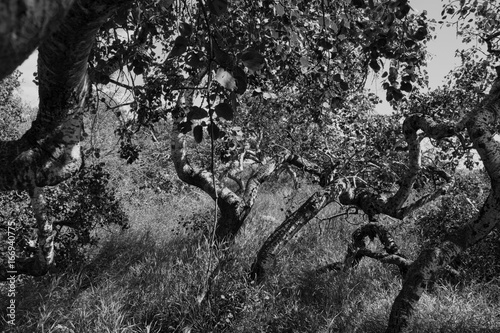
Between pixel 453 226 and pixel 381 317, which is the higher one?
pixel 453 226

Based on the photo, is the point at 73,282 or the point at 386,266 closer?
the point at 73,282

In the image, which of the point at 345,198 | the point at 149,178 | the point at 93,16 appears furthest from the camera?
the point at 149,178

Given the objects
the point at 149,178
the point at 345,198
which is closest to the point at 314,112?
the point at 345,198

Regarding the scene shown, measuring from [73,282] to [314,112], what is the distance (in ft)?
13.8

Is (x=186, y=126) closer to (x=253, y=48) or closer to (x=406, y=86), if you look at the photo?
(x=253, y=48)

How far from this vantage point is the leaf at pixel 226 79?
1.09 metres

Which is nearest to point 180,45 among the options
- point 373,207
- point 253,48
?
point 253,48

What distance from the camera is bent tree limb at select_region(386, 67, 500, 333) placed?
12.0ft

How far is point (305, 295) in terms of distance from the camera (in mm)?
6090

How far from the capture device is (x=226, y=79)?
110 cm

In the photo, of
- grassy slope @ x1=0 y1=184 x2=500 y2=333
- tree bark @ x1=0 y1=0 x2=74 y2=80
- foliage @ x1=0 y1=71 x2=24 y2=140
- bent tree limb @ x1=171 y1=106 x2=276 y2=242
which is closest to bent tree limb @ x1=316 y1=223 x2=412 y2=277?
grassy slope @ x1=0 y1=184 x2=500 y2=333

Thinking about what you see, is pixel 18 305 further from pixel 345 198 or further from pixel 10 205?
pixel 345 198

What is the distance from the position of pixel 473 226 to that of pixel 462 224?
3.10 meters

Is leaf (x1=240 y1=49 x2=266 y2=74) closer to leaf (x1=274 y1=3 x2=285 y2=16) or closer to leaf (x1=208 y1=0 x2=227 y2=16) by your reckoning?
leaf (x1=208 y1=0 x2=227 y2=16)
